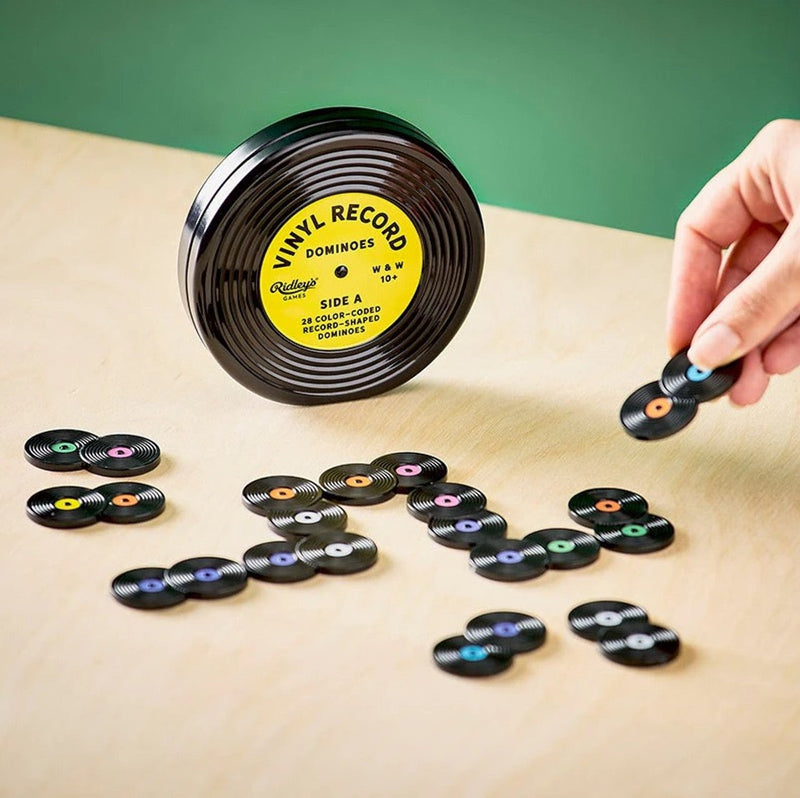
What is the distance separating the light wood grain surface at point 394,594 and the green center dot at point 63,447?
32 millimetres

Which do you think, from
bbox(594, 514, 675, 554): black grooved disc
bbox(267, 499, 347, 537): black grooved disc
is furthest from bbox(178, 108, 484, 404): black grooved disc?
bbox(594, 514, 675, 554): black grooved disc

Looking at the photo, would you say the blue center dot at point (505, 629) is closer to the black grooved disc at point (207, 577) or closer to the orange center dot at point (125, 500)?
the black grooved disc at point (207, 577)

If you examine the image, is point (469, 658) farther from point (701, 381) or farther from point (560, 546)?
point (701, 381)

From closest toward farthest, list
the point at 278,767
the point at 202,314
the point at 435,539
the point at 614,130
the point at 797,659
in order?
the point at 278,767 → the point at 797,659 → the point at 435,539 → the point at 202,314 → the point at 614,130

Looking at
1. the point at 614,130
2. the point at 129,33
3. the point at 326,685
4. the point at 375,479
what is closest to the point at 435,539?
the point at 375,479

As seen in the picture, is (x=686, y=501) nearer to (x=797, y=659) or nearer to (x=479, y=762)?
(x=797, y=659)

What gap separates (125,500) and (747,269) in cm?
62

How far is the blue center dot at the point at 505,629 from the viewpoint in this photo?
86 centimetres

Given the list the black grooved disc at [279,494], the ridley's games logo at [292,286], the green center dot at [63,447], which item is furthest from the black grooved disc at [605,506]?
the green center dot at [63,447]

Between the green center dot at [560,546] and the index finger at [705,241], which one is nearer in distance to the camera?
the green center dot at [560,546]

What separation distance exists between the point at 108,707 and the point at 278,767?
0.12 m

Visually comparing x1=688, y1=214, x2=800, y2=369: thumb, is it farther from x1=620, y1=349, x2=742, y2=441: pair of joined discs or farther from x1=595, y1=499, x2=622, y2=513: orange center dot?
x1=595, y1=499, x2=622, y2=513: orange center dot

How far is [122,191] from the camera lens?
186cm

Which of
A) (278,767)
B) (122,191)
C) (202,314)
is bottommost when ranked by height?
(278,767)
